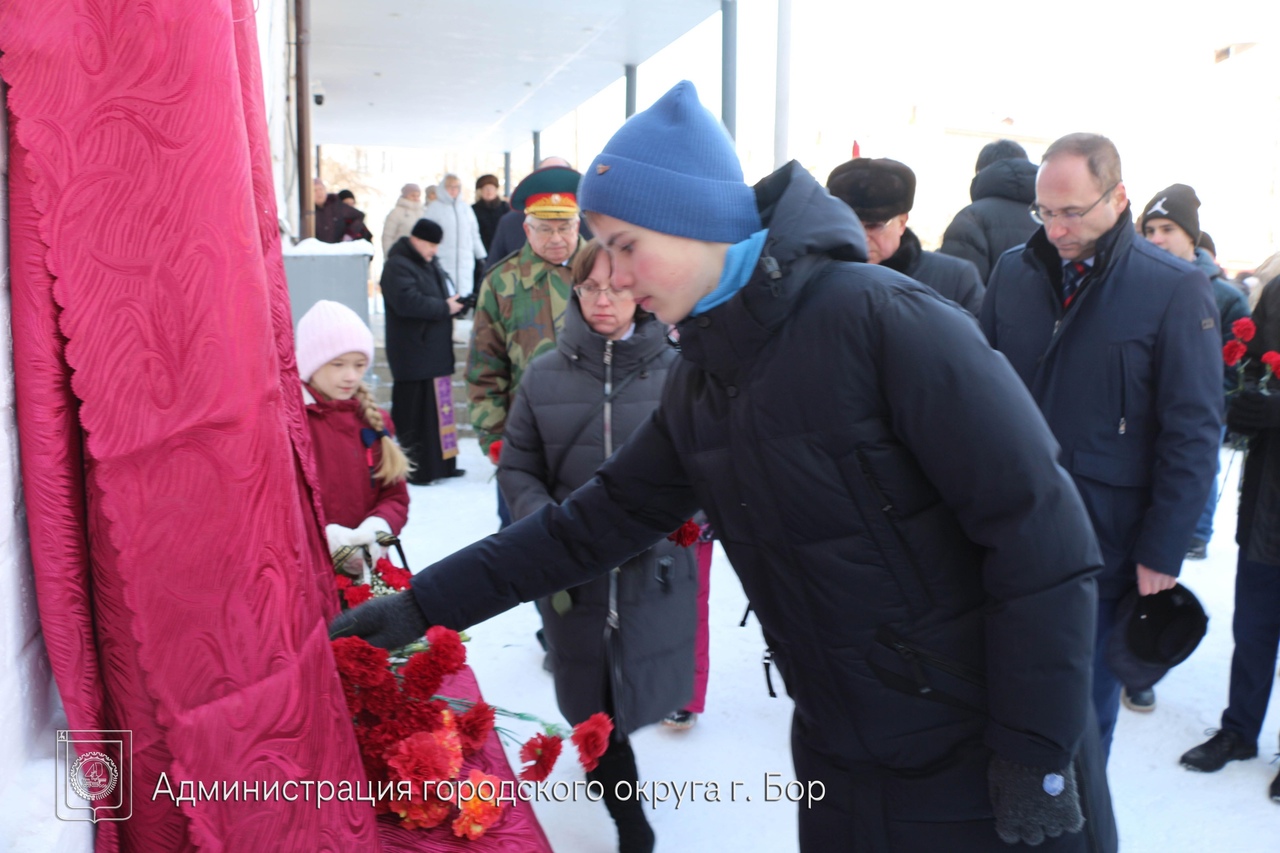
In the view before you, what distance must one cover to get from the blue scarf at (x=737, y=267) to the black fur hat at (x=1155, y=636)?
5.44 feet

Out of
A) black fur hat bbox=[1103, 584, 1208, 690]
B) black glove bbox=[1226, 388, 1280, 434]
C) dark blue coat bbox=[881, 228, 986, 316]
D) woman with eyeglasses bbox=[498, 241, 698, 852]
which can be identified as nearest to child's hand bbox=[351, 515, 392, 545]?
woman with eyeglasses bbox=[498, 241, 698, 852]

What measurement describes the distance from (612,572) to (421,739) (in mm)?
1097

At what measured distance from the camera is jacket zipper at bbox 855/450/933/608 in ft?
4.12

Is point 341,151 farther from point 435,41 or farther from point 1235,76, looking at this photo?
point 1235,76

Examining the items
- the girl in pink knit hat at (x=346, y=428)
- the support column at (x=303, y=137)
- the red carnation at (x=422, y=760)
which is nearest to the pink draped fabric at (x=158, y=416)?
the red carnation at (x=422, y=760)

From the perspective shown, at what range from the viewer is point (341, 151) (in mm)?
24891

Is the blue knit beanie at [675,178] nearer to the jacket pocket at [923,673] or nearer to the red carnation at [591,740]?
the jacket pocket at [923,673]

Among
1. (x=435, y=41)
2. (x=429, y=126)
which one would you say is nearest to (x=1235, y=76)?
(x=429, y=126)

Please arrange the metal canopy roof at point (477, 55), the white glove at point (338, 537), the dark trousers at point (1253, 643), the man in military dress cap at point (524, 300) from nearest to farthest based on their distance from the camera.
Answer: the white glove at point (338, 537) → the dark trousers at point (1253, 643) → the man in military dress cap at point (524, 300) → the metal canopy roof at point (477, 55)

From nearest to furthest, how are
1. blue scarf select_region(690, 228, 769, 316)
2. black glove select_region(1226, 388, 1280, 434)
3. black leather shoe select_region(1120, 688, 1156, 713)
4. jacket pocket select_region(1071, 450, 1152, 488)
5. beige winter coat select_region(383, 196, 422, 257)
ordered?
blue scarf select_region(690, 228, 769, 316) → jacket pocket select_region(1071, 450, 1152, 488) → black glove select_region(1226, 388, 1280, 434) → black leather shoe select_region(1120, 688, 1156, 713) → beige winter coat select_region(383, 196, 422, 257)

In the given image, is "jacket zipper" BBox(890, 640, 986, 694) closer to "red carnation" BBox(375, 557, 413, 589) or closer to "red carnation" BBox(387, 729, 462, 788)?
"red carnation" BBox(387, 729, 462, 788)

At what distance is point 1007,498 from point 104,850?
1089 mm

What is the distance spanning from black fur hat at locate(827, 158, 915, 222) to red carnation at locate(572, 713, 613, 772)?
2000mm

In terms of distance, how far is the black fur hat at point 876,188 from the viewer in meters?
3.12
